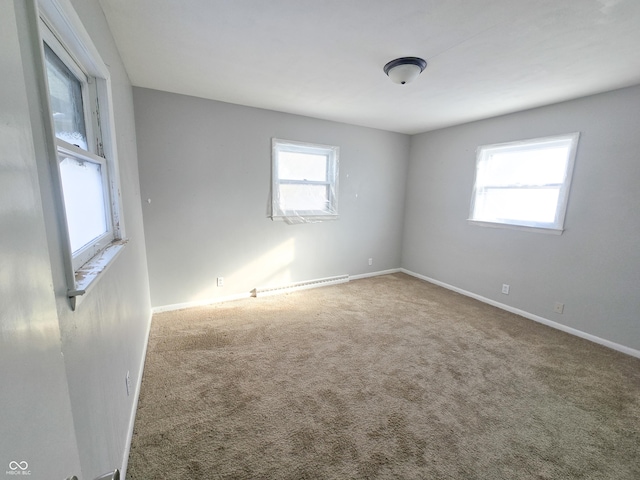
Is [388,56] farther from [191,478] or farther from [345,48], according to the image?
[191,478]

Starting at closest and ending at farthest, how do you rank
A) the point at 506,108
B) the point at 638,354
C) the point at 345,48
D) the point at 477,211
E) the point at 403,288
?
the point at 345,48, the point at 638,354, the point at 506,108, the point at 477,211, the point at 403,288

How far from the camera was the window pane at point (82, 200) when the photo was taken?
1006 mm

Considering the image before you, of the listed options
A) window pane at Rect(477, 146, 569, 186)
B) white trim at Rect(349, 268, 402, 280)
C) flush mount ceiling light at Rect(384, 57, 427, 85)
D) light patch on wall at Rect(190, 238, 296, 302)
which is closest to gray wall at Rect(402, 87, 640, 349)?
window pane at Rect(477, 146, 569, 186)

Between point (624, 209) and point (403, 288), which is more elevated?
point (624, 209)

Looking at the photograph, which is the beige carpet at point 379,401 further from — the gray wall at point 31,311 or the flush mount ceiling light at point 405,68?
the flush mount ceiling light at point 405,68

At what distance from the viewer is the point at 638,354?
7.87 ft

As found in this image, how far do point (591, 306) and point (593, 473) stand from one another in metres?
1.91

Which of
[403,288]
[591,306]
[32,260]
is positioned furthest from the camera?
[403,288]

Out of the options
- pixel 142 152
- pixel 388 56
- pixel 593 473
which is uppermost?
pixel 388 56

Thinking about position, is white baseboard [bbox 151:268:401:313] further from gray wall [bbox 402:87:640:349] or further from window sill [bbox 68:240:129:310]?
window sill [bbox 68:240:129:310]

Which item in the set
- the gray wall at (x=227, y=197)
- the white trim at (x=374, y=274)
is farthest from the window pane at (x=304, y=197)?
the white trim at (x=374, y=274)

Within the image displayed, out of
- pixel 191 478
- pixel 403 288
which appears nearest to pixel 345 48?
pixel 191 478

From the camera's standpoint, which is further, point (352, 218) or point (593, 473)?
point (352, 218)

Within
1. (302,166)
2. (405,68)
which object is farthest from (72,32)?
(302,166)
